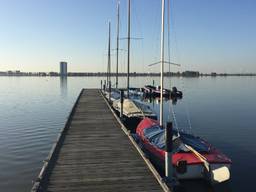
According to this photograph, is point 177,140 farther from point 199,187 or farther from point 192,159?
point 199,187

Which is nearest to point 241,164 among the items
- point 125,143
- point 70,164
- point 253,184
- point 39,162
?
point 253,184

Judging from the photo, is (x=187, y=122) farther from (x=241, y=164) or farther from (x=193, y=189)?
(x=193, y=189)

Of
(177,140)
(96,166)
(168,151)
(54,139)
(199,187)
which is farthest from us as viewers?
(54,139)

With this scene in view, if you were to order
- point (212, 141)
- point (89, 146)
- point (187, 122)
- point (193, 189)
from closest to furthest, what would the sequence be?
point (193, 189)
point (89, 146)
point (212, 141)
point (187, 122)

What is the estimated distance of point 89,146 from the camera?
1507 cm

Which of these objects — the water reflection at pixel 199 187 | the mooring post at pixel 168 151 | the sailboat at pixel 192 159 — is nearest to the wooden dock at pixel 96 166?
the mooring post at pixel 168 151

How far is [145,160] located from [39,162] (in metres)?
6.97

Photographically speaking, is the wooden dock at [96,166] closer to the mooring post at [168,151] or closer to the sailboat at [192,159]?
the mooring post at [168,151]

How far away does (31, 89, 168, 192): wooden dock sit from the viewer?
10047mm

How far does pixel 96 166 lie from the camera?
11.9 metres

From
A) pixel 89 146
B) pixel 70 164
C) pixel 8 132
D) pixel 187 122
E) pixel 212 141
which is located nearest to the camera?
pixel 70 164

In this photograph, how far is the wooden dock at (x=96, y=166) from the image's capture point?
10.0 metres

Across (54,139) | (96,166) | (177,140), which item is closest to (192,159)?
(177,140)

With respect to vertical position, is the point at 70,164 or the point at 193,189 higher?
the point at 70,164
